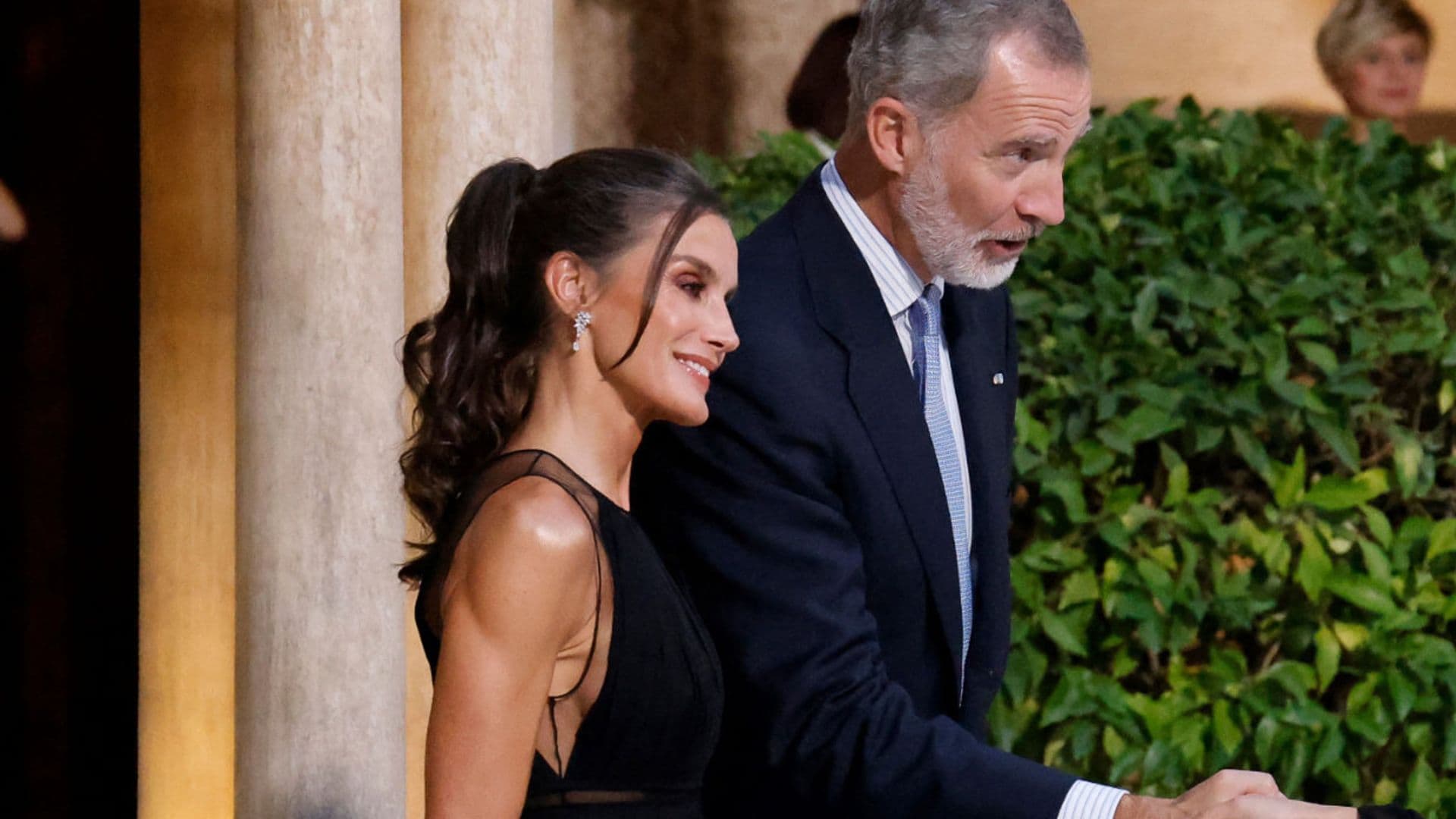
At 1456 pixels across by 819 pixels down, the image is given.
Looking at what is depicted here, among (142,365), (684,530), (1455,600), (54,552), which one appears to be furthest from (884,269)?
(54,552)

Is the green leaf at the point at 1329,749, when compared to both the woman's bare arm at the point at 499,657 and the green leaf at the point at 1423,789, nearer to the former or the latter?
the green leaf at the point at 1423,789

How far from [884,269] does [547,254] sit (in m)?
0.57

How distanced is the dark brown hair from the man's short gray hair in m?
0.44

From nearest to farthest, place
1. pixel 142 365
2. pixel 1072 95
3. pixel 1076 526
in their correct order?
pixel 1072 95 → pixel 1076 526 → pixel 142 365

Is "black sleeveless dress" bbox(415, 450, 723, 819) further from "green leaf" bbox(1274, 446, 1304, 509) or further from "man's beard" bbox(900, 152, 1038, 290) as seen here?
"green leaf" bbox(1274, 446, 1304, 509)

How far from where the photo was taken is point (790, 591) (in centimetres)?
221

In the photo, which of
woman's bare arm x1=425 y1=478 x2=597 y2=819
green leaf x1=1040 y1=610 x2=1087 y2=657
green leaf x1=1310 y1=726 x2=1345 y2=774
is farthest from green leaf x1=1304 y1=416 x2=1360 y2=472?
woman's bare arm x1=425 y1=478 x2=597 y2=819

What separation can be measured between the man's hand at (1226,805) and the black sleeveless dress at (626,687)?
1.73ft

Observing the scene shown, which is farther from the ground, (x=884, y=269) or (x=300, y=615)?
(x=884, y=269)

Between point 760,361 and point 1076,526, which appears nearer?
point 760,361

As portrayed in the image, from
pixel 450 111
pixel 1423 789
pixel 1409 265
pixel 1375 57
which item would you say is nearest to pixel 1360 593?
pixel 1423 789

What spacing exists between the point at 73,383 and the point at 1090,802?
133 inches

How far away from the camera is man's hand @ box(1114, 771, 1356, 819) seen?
6.83 ft

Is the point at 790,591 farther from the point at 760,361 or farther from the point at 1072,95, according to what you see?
the point at 1072,95
